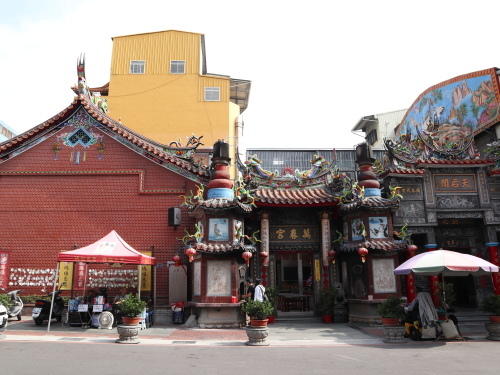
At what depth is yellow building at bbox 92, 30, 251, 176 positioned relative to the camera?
2577 centimetres

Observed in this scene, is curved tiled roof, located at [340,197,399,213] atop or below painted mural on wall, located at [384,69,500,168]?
below

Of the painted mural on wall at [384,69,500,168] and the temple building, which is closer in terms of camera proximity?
the temple building

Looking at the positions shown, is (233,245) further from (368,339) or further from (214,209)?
(368,339)

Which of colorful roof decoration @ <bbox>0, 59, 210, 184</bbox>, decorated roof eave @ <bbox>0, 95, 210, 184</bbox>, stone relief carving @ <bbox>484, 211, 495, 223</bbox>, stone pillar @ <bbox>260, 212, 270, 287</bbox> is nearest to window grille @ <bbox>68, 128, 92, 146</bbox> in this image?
colorful roof decoration @ <bbox>0, 59, 210, 184</bbox>

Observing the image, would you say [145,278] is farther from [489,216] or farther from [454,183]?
[489,216]

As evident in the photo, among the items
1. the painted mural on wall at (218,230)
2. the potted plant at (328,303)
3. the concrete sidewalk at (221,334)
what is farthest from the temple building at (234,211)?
the concrete sidewalk at (221,334)

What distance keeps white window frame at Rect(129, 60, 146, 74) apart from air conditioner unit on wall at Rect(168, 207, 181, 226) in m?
13.9

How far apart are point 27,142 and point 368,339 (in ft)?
51.0

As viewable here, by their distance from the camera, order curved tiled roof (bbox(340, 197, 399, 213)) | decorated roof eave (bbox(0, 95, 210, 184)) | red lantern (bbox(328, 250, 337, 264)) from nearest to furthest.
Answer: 1. curved tiled roof (bbox(340, 197, 399, 213))
2. red lantern (bbox(328, 250, 337, 264))
3. decorated roof eave (bbox(0, 95, 210, 184))

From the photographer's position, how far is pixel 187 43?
2730cm

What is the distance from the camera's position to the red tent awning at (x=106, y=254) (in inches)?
515

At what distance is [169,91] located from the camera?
1038 inches

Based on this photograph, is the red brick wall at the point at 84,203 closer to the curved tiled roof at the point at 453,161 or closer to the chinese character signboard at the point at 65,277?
the chinese character signboard at the point at 65,277

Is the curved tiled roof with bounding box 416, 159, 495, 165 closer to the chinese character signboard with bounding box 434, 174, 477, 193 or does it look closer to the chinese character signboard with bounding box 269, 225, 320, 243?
the chinese character signboard with bounding box 434, 174, 477, 193
